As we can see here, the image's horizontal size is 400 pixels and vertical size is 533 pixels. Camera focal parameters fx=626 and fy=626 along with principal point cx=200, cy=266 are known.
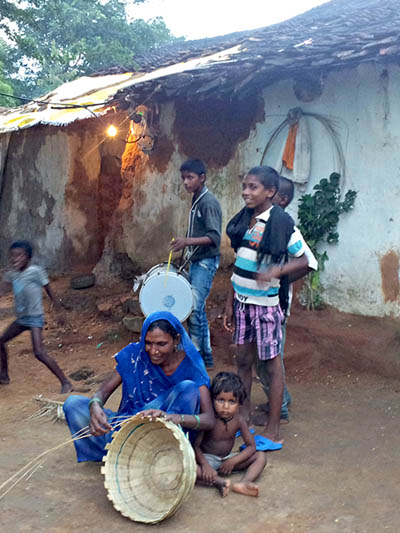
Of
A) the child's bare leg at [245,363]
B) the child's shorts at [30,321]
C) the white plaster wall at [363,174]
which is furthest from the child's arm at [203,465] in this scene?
the white plaster wall at [363,174]

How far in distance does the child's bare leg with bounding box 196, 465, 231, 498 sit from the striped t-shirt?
1.14m

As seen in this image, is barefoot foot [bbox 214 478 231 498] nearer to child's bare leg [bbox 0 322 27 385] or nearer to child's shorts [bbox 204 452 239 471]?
child's shorts [bbox 204 452 239 471]

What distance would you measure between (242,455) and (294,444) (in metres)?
0.68

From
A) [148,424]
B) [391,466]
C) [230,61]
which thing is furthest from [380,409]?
[230,61]

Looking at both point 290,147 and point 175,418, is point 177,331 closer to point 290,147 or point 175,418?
point 175,418

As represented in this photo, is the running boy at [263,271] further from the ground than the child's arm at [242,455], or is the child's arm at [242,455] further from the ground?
the running boy at [263,271]

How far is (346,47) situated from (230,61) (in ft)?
3.94

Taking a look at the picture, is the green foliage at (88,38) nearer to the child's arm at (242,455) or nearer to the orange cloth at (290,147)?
the orange cloth at (290,147)

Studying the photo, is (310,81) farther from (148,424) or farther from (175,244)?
(148,424)

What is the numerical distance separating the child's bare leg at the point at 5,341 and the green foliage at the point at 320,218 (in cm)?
280

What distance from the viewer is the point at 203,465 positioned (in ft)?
10.9

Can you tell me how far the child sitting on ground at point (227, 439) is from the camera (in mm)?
3436

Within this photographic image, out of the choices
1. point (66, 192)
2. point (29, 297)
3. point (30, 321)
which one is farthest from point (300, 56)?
point (66, 192)

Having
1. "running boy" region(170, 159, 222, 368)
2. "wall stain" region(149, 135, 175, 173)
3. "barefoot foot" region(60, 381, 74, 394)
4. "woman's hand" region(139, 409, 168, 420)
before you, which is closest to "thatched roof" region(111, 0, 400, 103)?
"wall stain" region(149, 135, 175, 173)
